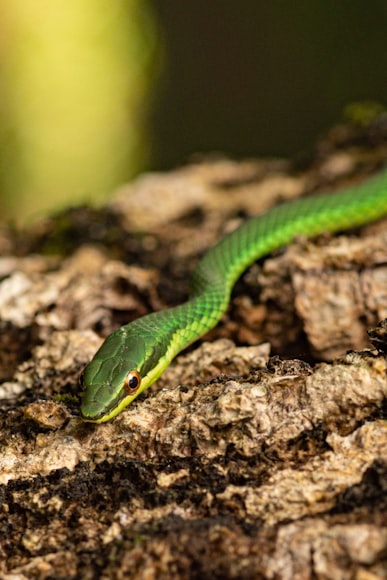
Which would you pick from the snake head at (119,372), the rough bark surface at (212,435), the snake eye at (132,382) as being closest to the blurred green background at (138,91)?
the rough bark surface at (212,435)

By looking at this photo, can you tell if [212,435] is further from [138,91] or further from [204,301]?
[138,91]

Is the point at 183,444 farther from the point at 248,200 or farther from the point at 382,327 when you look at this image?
the point at 248,200

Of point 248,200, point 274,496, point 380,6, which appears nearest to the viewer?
point 274,496

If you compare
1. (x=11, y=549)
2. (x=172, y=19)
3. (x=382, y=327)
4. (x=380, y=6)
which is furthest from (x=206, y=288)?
(x=172, y=19)

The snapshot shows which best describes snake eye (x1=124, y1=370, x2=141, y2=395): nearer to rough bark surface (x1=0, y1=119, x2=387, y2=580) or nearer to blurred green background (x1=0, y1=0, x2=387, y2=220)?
rough bark surface (x1=0, y1=119, x2=387, y2=580)

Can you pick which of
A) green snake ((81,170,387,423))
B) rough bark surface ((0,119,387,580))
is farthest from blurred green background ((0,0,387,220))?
rough bark surface ((0,119,387,580))

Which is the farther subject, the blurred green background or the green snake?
the blurred green background
